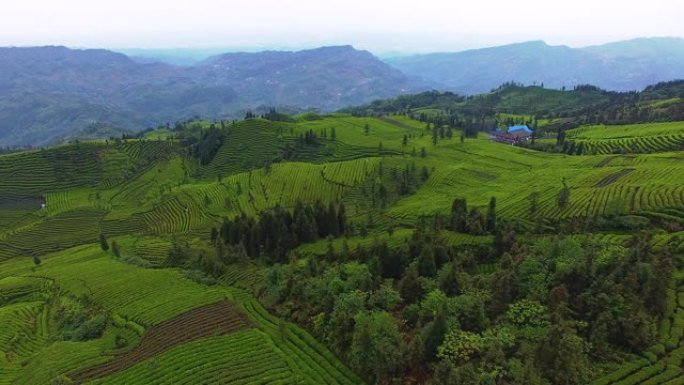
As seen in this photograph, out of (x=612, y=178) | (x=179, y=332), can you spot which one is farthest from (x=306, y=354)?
(x=612, y=178)

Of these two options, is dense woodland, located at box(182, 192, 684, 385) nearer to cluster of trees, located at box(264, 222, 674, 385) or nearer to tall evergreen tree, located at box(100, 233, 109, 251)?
cluster of trees, located at box(264, 222, 674, 385)

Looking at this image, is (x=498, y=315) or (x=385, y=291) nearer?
(x=498, y=315)

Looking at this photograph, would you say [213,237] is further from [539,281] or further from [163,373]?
[539,281]

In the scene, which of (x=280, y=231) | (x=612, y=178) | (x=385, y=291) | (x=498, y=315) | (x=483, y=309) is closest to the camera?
(x=483, y=309)

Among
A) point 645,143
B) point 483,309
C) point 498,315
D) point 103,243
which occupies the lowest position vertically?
point 103,243

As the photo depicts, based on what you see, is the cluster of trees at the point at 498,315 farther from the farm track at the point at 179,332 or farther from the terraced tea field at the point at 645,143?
the terraced tea field at the point at 645,143

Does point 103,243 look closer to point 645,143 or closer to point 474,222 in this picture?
point 474,222

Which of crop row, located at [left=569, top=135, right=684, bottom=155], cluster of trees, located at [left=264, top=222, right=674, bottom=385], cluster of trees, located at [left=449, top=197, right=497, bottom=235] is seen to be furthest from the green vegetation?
crop row, located at [left=569, top=135, right=684, bottom=155]
